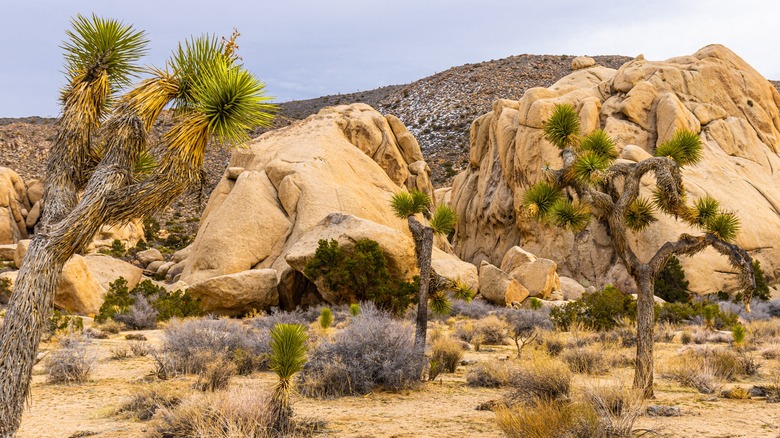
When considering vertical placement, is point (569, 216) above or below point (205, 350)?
above

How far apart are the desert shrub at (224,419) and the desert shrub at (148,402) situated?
1.21 meters

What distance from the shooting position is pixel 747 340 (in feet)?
47.8

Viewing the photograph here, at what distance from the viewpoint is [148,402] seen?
7391mm

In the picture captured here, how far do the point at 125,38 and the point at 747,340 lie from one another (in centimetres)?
1525

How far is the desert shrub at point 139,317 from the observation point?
710 inches

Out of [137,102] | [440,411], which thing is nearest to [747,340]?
[440,411]

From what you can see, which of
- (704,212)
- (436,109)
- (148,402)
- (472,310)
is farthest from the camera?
(436,109)

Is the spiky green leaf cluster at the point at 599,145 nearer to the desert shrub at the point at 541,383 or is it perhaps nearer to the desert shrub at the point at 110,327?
the desert shrub at the point at 541,383

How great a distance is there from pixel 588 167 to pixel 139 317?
14.5m

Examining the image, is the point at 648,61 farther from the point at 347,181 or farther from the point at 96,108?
the point at 96,108

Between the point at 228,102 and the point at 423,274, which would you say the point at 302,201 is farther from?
the point at 228,102

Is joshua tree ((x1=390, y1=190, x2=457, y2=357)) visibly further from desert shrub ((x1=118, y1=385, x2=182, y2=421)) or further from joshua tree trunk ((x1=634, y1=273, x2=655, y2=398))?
desert shrub ((x1=118, y1=385, x2=182, y2=421))

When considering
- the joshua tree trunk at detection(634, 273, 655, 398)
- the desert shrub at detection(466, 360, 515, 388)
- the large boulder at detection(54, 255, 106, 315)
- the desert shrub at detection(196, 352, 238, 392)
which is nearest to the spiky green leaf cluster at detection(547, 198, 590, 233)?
the joshua tree trunk at detection(634, 273, 655, 398)

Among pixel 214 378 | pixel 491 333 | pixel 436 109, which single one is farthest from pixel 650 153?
pixel 436 109
